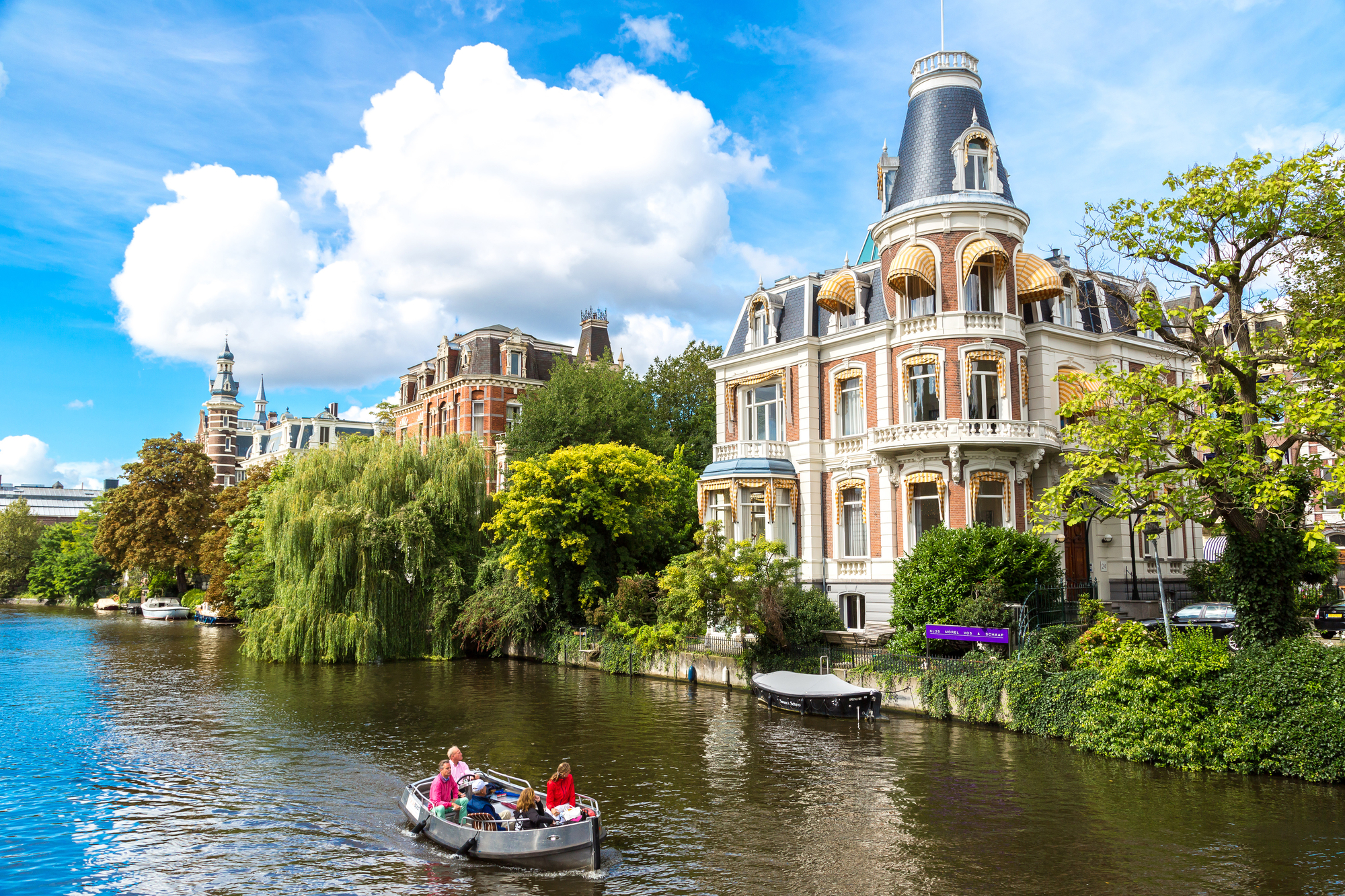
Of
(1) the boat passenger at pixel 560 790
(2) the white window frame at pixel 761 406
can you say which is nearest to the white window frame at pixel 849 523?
(2) the white window frame at pixel 761 406

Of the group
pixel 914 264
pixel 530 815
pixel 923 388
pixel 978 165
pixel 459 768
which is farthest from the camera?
pixel 978 165

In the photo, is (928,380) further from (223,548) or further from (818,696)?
(223,548)

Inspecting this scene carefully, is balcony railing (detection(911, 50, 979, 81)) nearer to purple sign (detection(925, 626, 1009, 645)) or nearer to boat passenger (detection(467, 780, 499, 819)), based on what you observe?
purple sign (detection(925, 626, 1009, 645))

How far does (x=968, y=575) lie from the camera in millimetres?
28297

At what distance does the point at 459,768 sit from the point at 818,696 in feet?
44.5

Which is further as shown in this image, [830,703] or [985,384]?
[985,384]

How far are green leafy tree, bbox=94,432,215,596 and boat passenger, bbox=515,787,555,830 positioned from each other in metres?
67.9

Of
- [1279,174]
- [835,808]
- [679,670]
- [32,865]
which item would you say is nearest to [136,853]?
[32,865]

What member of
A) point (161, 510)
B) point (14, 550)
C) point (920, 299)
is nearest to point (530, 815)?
point (920, 299)

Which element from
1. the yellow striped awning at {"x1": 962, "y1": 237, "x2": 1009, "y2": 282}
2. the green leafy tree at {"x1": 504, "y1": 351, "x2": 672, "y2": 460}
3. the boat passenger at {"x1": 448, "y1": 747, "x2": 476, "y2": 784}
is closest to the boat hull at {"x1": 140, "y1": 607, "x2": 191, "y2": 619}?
the green leafy tree at {"x1": 504, "y1": 351, "x2": 672, "y2": 460}

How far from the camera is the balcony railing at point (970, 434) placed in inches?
1240

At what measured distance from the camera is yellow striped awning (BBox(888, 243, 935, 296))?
109 feet

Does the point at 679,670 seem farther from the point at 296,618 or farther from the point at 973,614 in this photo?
the point at 296,618

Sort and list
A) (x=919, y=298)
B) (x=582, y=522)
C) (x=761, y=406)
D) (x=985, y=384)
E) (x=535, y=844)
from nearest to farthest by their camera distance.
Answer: (x=535, y=844)
(x=985, y=384)
(x=919, y=298)
(x=761, y=406)
(x=582, y=522)
